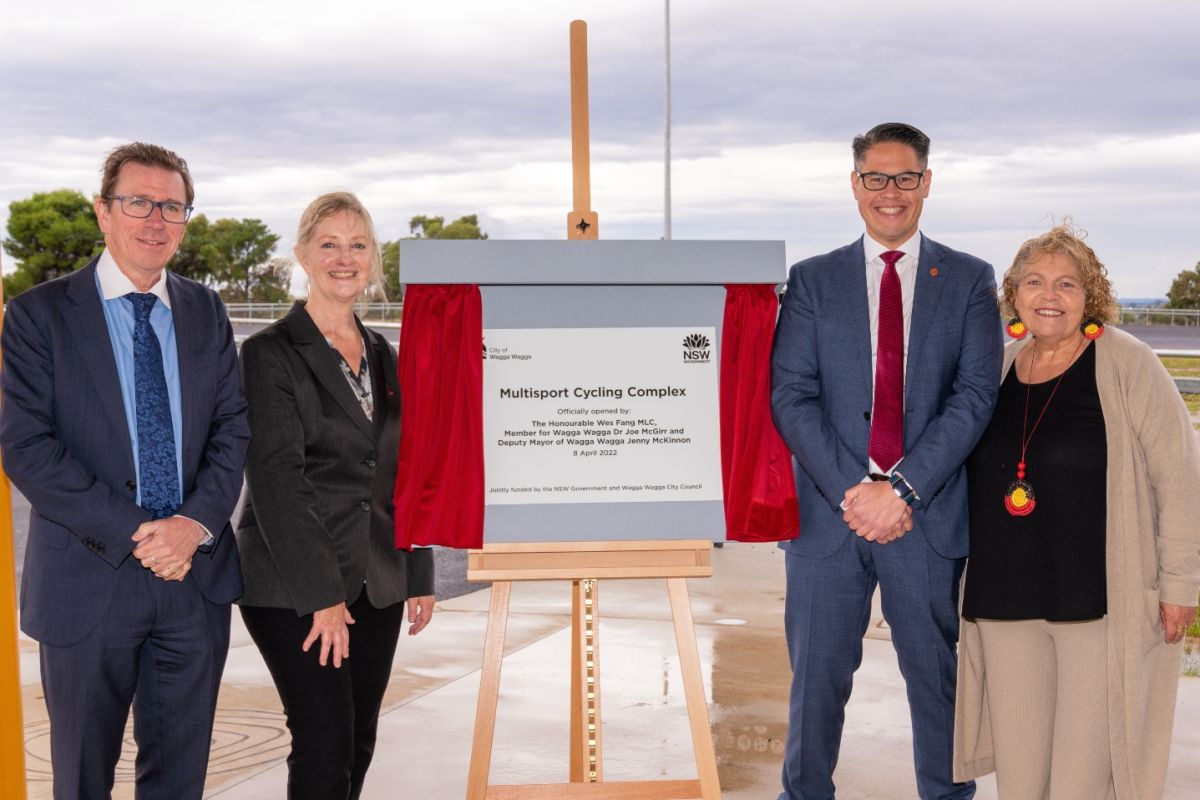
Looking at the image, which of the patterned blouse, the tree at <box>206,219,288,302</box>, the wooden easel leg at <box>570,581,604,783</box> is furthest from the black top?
the tree at <box>206,219,288,302</box>

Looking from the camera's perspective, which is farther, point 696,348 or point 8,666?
point 696,348

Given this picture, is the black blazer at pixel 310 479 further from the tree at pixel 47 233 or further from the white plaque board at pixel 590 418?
the tree at pixel 47 233

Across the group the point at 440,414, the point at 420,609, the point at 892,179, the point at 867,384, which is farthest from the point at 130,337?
the point at 892,179

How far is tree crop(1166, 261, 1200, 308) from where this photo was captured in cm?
2081

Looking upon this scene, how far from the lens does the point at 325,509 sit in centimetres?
260

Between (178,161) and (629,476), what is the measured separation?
1242 mm

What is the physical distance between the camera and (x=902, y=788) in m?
3.58

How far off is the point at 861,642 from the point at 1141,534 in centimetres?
72

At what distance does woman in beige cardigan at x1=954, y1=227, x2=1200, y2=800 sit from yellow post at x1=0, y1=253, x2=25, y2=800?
7.33ft

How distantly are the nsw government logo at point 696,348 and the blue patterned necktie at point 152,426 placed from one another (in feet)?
3.84

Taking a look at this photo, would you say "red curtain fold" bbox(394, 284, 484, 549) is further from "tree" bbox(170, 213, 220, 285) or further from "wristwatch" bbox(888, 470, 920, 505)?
"tree" bbox(170, 213, 220, 285)

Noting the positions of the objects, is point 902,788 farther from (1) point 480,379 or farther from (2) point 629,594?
(2) point 629,594

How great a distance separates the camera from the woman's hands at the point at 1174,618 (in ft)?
8.91

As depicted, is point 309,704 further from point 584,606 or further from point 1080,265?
point 1080,265
